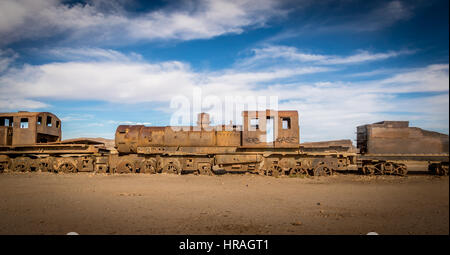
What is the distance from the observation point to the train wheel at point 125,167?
16.9 metres

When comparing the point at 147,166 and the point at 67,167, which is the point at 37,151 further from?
the point at 147,166

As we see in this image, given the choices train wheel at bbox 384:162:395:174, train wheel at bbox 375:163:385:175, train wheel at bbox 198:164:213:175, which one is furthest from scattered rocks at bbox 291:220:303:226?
train wheel at bbox 384:162:395:174

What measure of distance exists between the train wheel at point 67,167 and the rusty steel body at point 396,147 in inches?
738

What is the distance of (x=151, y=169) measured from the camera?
1653 cm

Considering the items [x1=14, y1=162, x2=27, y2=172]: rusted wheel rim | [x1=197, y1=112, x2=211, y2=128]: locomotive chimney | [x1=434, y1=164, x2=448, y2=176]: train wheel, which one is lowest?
[x1=14, y1=162, x2=27, y2=172]: rusted wheel rim

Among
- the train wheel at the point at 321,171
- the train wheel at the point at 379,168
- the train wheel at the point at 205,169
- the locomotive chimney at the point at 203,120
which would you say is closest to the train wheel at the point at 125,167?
the train wheel at the point at 205,169

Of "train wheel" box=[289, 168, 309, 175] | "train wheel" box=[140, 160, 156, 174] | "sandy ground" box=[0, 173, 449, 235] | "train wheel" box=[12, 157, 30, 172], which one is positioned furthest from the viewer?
"train wheel" box=[12, 157, 30, 172]

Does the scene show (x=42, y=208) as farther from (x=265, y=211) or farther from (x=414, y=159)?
(x=414, y=159)

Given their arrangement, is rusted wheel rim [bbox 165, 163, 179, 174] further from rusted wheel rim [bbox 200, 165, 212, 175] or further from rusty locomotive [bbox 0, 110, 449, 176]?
rusted wheel rim [bbox 200, 165, 212, 175]

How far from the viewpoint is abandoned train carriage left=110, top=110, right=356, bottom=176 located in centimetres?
1556

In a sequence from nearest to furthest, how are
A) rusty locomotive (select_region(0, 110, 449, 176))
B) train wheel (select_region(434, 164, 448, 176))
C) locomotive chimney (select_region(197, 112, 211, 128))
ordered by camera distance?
1. train wheel (select_region(434, 164, 448, 176))
2. rusty locomotive (select_region(0, 110, 449, 176))
3. locomotive chimney (select_region(197, 112, 211, 128))

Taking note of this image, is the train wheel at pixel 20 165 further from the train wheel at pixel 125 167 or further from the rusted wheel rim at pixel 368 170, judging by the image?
the rusted wheel rim at pixel 368 170

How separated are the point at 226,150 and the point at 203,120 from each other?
270 centimetres
